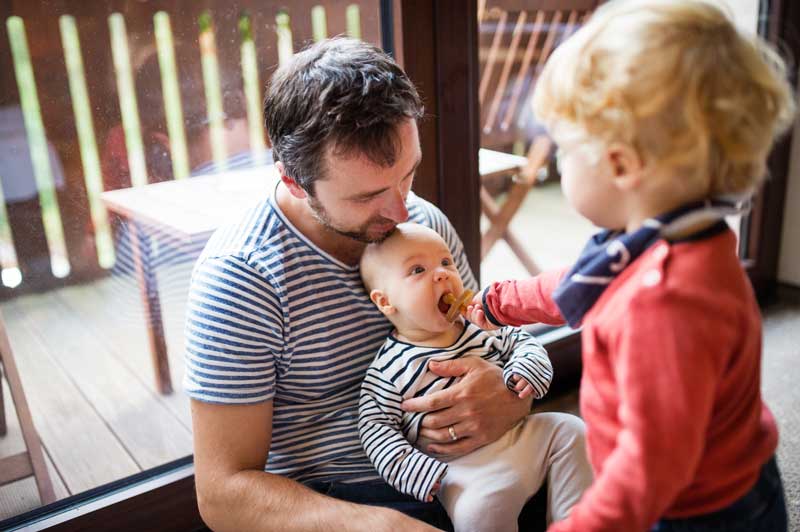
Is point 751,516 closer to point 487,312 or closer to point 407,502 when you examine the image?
point 487,312

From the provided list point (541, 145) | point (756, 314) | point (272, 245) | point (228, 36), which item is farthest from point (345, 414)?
point (541, 145)

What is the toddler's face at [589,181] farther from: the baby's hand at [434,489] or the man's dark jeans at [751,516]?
the baby's hand at [434,489]

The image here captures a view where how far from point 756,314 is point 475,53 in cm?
108

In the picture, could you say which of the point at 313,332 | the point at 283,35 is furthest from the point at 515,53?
the point at 313,332

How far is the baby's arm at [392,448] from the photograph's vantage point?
110 cm

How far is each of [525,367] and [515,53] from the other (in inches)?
52.5

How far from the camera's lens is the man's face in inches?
43.3

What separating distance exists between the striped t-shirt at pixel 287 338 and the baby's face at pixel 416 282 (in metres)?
0.07

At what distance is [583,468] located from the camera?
1.15 metres

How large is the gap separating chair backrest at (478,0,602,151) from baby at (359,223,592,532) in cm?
80

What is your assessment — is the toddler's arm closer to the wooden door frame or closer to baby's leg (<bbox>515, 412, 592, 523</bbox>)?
baby's leg (<bbox>515, 412, 592, 523</bbox>)

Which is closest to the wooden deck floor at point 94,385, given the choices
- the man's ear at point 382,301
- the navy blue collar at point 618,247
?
the man's ear at point 382,301

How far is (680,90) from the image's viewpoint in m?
0.72

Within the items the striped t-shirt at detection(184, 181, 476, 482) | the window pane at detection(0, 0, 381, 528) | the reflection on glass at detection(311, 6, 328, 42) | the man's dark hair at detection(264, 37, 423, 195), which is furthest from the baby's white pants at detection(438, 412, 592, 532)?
the reflection on glass at detection(311, 6, 328, 42)
